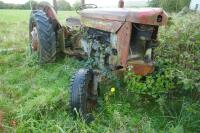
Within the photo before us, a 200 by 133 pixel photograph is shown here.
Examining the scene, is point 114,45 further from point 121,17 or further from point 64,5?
point 64,5

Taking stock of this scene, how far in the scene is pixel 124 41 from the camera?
170 inches

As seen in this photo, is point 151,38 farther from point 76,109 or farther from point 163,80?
point 76,109

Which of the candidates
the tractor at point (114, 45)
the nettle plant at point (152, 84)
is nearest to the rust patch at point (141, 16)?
the tractor at point (114, 45)

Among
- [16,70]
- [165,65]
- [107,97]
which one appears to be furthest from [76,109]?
[16,70]

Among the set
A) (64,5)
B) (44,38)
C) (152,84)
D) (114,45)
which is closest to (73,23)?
(44,38)

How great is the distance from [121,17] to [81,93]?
3.48 ft

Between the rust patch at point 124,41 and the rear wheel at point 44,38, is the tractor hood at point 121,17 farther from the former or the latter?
the rear wheel at point 44,38

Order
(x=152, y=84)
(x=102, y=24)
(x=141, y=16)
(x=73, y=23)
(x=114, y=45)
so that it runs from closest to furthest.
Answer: (x=141, y=16) → (x=152, y=84) → (x=114, y=45) → (x=102, y=24) → (x=73, y=23)

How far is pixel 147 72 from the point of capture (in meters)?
4.43

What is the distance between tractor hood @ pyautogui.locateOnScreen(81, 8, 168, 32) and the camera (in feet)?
13.2

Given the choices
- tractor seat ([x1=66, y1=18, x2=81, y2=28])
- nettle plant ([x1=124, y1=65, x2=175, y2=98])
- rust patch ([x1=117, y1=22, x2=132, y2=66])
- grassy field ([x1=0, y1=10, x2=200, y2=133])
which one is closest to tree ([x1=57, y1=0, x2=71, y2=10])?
tractor seat ([x1=66, y1=18, x2=81, y2=28])

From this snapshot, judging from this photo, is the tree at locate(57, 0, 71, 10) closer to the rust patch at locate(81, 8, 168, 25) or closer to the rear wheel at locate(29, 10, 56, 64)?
the rear wheel at locate(29, 10, 56, 64)

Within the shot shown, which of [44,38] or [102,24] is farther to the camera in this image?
[44,38]

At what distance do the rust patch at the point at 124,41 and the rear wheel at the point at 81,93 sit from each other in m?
0.45
